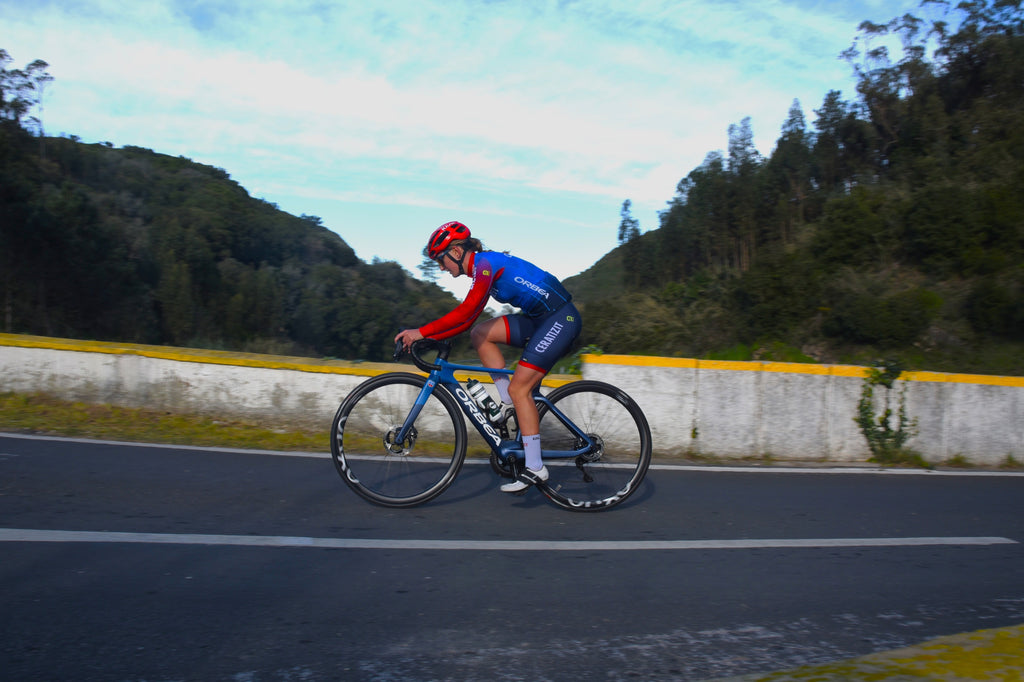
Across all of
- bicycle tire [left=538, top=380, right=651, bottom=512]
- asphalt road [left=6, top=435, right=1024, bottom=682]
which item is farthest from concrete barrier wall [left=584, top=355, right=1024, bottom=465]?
bicycle tire [left=538, top=380, right=651, bottom=512]

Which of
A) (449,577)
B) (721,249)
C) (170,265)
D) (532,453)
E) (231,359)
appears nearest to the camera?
(449,577)

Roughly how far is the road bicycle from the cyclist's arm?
0.14 m

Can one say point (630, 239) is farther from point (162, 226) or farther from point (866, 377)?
point (866, 377)

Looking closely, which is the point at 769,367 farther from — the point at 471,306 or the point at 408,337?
the point at 408,337

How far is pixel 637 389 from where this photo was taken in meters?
7.36

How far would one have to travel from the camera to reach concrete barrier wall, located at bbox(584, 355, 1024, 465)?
739 cm

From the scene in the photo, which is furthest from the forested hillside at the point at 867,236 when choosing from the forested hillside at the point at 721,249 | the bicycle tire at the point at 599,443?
the bicycle tire at the point at 599,443

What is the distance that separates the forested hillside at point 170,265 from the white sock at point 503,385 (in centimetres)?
526

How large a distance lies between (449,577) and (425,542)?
1.78 ft

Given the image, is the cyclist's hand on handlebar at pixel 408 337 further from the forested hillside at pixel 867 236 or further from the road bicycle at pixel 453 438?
the forested hillside at pixel 867 236

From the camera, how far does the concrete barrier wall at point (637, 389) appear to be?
23.6 feet

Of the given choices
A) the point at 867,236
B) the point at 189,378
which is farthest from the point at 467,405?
the point at 867,236

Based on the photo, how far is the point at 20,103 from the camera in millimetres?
30203

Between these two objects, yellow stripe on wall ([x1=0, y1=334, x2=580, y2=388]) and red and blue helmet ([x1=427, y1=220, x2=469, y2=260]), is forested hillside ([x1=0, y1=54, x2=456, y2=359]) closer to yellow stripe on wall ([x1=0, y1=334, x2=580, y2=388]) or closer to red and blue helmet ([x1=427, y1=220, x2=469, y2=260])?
yellow stripe on wall ([x1=0, y1=334, x2=580, y2=388])
